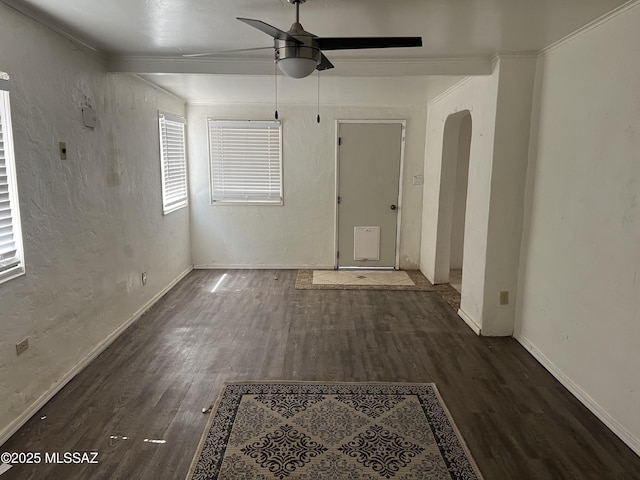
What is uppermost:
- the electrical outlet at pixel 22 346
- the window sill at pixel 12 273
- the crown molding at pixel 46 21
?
the crown molding at pixel 46 21

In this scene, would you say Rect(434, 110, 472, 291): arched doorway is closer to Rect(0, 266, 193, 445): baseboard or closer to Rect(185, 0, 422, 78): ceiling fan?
Rect(185, 0, 422, 78): ceiling fan

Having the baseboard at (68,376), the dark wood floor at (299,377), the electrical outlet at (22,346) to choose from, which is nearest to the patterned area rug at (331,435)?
the dark wood floor at (299,377)

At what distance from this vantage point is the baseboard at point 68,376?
238 centimetres

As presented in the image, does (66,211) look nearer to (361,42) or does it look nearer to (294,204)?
(361,42)

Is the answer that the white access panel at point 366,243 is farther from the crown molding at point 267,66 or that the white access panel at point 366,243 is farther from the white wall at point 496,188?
the crown molding at point 267,66

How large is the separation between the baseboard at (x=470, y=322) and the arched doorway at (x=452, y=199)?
99cm

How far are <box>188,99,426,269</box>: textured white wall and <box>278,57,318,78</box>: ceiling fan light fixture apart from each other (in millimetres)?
3666

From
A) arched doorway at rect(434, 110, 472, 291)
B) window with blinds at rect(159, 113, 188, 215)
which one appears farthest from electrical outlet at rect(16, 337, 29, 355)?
arched doorway at rect(434, 110, 472, 291)

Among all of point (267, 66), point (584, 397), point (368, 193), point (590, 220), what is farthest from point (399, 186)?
point (584, 397)

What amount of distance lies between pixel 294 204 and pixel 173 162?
168 cm

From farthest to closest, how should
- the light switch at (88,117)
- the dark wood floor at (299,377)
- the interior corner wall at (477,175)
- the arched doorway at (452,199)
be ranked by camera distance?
the arched doorway at (452,199), the interior corner wall at (477,175), the light switch at (88,117), the dark wood floor at (299,377)

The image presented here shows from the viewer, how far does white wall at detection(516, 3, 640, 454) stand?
7.74ft

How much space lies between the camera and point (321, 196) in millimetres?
6016

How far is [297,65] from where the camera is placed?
216 centimetres
